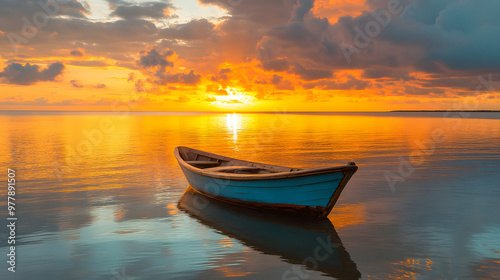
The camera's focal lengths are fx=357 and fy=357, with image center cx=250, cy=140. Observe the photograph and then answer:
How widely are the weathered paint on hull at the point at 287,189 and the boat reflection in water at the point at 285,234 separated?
646 mm

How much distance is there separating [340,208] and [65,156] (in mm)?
23521

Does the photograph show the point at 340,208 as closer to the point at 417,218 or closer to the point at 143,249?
the point at 417,218

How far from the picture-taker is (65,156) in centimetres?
2858

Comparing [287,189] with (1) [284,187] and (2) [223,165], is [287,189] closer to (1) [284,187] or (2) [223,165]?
(1) [284,187]

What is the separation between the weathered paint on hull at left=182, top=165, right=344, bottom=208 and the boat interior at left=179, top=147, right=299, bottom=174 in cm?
153

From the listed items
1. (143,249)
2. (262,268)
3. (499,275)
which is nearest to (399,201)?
(499,275)

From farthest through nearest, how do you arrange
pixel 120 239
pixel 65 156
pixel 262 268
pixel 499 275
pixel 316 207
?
pixel 65 156 < pixel 316 207 < pixel 120 239 < pixel 262 268 < pixel 499 275

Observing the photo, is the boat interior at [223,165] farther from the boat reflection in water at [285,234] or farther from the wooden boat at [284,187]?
the boat reflection in water at [285,234]

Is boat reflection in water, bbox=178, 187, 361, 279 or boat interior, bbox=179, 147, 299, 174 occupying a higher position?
boat interior, bbox=179, 147, 299, 174

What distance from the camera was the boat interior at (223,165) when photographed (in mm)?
15469

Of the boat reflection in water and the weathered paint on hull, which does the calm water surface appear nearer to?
the boat reflection in water

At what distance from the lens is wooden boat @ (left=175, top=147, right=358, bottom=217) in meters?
11.0

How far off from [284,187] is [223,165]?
6.99 meters

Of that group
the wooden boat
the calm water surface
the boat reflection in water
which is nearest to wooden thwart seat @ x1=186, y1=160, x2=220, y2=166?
the calm water surface
